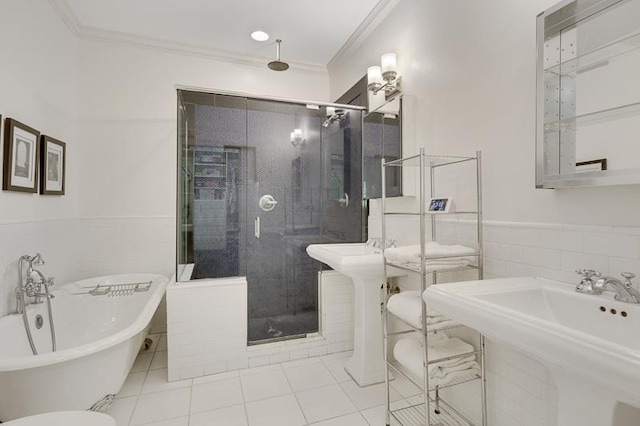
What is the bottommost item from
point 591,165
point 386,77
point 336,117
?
point 591,165

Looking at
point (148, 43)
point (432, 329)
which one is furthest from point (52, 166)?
point (432, 329)

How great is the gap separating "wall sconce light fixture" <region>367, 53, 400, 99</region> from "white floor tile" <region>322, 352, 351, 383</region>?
7.07ft

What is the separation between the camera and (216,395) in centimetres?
206

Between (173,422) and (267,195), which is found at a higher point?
(267,195)

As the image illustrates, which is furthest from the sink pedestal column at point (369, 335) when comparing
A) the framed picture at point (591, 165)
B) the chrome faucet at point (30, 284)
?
the chrome faucet at point (30, 284)

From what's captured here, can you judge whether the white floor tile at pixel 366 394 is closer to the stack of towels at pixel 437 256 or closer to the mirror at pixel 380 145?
the stack of towels at pixel 437 256

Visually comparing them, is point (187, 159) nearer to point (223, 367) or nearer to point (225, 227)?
point (225, 227)

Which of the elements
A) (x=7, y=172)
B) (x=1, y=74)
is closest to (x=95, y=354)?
(x=7, y=172)

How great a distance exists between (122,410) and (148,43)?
10.2ft

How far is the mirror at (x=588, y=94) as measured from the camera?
108 centimetres

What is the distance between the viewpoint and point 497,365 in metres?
1.58

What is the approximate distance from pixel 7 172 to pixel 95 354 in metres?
1.31

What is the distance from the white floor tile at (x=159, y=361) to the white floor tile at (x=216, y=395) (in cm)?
49

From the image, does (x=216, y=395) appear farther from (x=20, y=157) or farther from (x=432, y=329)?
(x=20, y=157)
